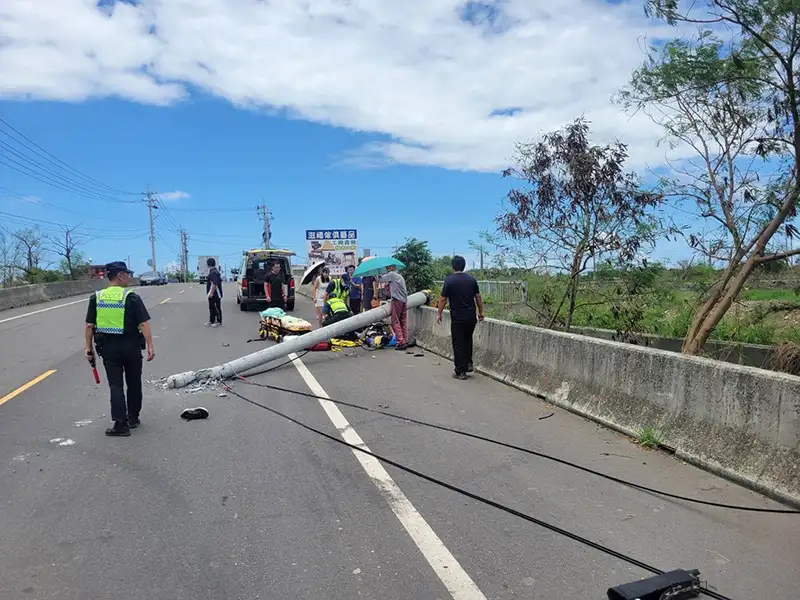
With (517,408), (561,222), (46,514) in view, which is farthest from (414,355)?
(46,514)

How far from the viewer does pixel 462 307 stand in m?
9.63

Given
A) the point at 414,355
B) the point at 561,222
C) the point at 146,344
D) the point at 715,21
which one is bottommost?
the point at 414,355

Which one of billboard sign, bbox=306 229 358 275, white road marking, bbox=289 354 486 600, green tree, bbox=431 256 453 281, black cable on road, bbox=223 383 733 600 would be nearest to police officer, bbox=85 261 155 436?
black cable on road, bbox=223 383 733 600

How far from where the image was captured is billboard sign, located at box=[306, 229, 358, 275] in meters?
29.3

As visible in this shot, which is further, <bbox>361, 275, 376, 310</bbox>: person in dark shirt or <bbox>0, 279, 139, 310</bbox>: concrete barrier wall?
<bbox>0, 279, 139, 310</bbox>: concrete barrier wall

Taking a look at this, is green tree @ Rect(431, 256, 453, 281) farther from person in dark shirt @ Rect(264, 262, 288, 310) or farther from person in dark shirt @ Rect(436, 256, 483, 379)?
person in dark shirt @ Rect(436, 256, 483, 379)

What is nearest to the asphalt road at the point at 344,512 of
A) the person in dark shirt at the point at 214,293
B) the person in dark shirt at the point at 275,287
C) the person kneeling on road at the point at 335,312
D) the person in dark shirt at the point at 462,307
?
the person in dark shirt at the point at 462,307

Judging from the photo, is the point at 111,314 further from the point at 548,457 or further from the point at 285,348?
the point at 548,457

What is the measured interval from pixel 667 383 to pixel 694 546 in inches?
90.2

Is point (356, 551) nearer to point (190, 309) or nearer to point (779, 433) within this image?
point (779, 433)

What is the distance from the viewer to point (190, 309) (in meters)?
24.9

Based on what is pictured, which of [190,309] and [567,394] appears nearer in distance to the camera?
[567,394]

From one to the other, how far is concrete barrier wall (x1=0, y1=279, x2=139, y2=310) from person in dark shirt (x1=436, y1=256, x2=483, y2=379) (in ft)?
77.1

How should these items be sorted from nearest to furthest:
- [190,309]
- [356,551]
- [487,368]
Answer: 1. [356,551]
2. [487,368]
3. [190,309]
